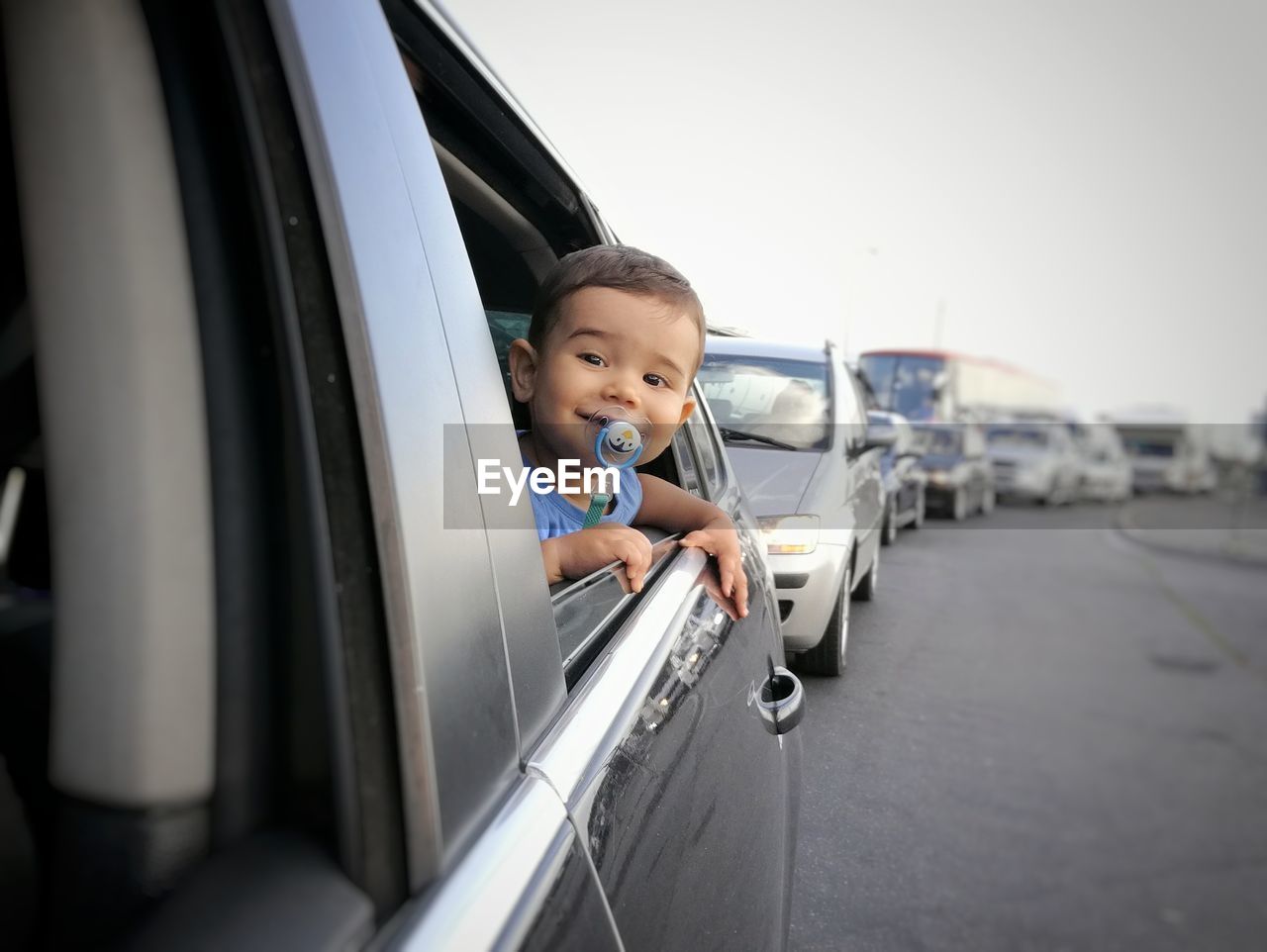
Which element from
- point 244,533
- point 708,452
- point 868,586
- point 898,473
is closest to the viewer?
point 244,533

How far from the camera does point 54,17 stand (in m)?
0.48

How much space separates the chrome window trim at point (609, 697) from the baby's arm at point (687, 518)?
1.04ft

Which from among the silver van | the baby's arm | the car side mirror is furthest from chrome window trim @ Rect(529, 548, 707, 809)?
the car side mirror

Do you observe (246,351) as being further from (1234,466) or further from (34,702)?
(1234,466)

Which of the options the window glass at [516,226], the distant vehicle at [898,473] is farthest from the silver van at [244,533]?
the distant vehicle at [898,473]

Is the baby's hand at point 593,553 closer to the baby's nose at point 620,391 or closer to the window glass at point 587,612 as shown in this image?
the window glass at point 587,612

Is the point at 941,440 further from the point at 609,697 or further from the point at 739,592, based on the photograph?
the point at 609,697

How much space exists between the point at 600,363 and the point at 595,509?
30 cm

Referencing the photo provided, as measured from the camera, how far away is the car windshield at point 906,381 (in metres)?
11.5

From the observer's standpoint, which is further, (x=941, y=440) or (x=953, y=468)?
(x=953, y=468)

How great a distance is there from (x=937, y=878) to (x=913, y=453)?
663 cm

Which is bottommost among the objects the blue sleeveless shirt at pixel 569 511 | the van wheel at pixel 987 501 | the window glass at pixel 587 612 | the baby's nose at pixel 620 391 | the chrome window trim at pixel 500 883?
the van wheel at pixel 987 501

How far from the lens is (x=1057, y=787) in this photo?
2076 millimetres

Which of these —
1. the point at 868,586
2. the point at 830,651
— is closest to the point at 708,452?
the point at 830,651
